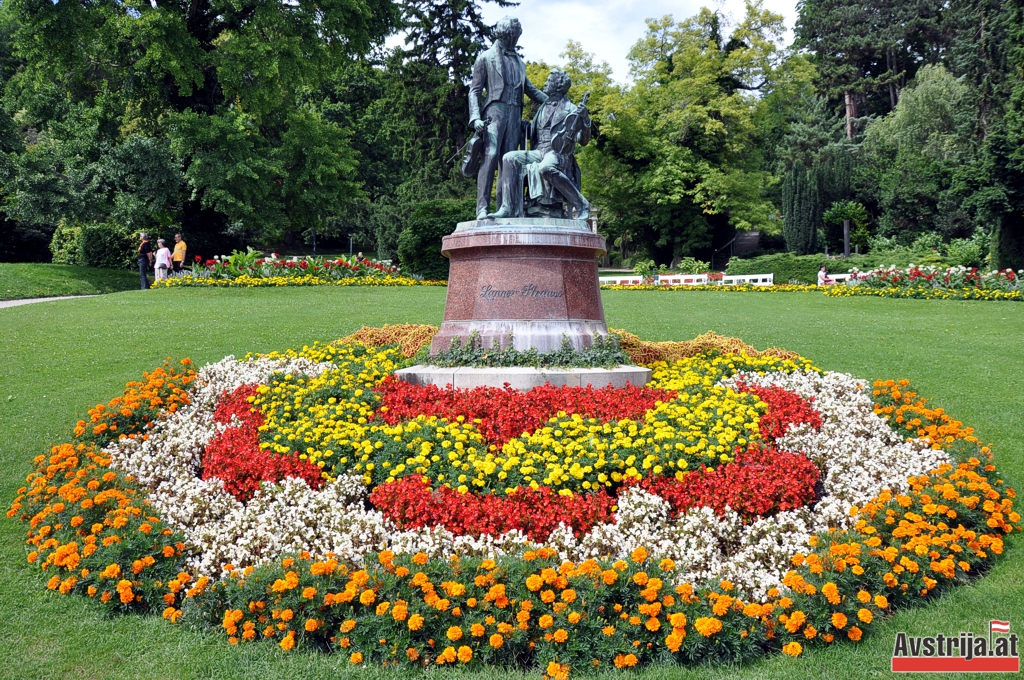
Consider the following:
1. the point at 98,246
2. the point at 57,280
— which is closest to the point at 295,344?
the point at 57,280

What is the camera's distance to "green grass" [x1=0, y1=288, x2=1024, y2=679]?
11.2ft

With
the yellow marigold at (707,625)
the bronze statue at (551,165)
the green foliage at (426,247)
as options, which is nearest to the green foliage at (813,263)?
the green foliage at (426,247)

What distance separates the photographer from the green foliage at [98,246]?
26438 mm

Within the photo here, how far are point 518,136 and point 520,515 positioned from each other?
19.5 ft

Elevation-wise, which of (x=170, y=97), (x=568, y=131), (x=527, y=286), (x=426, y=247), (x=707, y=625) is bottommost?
(x=707, y=625)

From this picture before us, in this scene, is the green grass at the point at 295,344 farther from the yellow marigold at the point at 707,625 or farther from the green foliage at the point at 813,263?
the green foliage at the point at 813,263

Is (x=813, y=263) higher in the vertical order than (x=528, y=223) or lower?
lower

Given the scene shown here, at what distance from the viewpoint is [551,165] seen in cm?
849

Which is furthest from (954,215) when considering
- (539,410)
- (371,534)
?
(371,534)

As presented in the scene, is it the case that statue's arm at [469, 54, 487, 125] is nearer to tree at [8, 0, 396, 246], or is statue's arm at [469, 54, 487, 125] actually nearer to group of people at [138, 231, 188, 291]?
group of people at [138, 231, 188, 291]

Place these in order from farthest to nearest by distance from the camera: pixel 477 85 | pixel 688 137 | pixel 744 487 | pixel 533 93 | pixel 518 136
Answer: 1. pixel 688 137
2. pixel 533 93
3. pixel 518 136
4. pixel 477 85
5. pixel 744 487

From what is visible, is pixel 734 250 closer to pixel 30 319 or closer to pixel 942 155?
pixel 942 155

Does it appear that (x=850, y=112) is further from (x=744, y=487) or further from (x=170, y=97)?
(x=744, y=487)

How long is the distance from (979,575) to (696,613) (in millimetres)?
2038
